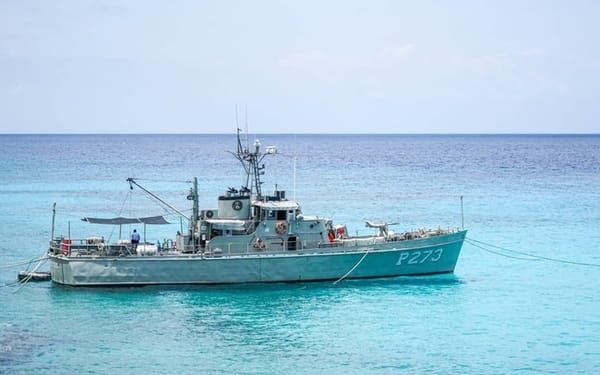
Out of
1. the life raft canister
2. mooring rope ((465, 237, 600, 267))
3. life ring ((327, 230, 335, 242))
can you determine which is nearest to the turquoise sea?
mooring rope ((465, 237, 600, 267))

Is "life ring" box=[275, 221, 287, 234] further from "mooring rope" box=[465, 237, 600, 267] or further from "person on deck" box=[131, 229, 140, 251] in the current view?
"mooring rope" box=[465, 237, 600, 267]

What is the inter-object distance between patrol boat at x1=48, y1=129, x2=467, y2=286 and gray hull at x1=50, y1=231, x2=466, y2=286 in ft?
0.16

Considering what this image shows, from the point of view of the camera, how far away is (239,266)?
48125 mm

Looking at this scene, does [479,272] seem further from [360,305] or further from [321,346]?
[321,346]

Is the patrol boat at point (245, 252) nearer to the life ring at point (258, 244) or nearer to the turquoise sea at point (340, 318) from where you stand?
the life ring at point (258, 244)

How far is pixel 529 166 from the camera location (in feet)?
548

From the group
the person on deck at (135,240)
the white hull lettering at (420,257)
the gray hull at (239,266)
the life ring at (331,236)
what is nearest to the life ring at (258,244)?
the gray hull at (239,266)

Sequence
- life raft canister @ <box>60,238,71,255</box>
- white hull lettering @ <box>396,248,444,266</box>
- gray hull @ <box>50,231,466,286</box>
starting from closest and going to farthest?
gray hull @ <box>50,231,466,286</box>, life raft canister @ <box>60,238,71,255</box>, white hull lettering @ <box>396,248,444,266</box>

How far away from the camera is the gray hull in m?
47.5

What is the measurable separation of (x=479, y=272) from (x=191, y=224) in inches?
628

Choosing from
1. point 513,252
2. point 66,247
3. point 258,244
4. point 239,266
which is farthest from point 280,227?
point 513,252

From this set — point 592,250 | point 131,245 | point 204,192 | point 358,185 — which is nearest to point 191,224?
point 131,245

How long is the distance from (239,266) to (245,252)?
842 mm

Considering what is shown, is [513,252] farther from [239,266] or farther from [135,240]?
[135,240]
